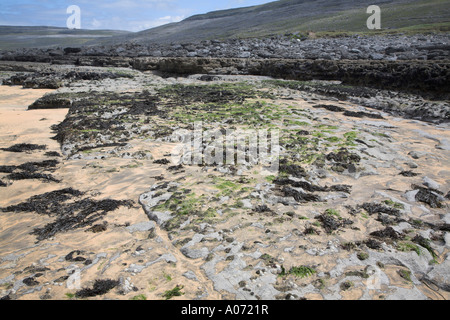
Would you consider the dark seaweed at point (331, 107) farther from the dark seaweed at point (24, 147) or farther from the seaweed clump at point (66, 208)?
the dark seaweed at point (24, 147)

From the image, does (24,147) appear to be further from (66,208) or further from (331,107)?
(331,107)

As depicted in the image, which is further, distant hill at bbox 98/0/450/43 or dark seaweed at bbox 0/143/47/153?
distant hill at bbox 98/0/450/43

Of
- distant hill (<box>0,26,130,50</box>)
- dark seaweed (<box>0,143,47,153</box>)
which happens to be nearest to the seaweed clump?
dark seaweed (<box>0,143,47,153</box>)

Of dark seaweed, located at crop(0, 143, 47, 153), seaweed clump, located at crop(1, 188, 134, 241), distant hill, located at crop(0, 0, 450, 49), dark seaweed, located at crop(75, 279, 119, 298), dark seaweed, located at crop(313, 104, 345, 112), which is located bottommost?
dark seaweed, located at crop(75, 279, 119, 298)

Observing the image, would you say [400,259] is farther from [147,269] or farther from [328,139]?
[328,139]

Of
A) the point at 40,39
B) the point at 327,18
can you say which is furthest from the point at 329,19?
the point at 40,39

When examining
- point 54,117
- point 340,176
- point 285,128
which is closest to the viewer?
point 340,176

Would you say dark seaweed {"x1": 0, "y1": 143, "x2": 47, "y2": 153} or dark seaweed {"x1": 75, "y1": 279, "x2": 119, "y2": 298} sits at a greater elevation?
dark seaweed {"x1": 0, "y1": 143, "x2": 47, "y2": 153}

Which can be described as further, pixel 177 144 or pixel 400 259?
pixel 177 144

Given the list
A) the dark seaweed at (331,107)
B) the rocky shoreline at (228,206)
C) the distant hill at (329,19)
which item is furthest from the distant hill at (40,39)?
the dark seaweed at (331,107)

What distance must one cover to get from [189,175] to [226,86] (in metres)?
10.6

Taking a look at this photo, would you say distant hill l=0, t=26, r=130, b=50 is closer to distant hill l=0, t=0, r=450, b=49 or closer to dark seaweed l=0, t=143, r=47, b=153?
distant hill l=0, t=0, r=450, b=49

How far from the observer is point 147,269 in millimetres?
3461
